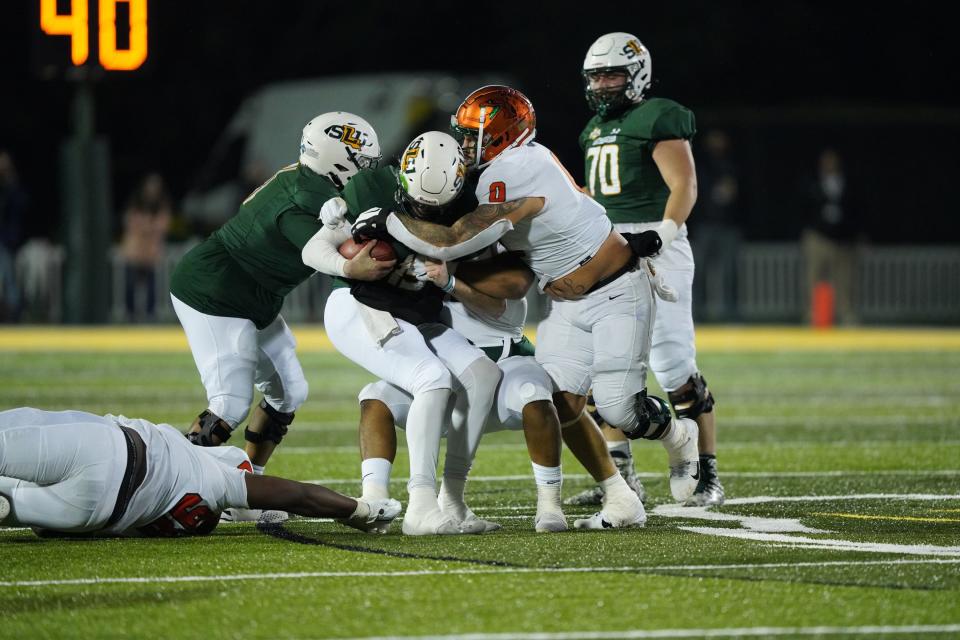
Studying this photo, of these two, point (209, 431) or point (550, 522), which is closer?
point (550, 522)

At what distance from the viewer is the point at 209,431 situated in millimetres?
7238

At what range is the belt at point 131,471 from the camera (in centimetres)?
601

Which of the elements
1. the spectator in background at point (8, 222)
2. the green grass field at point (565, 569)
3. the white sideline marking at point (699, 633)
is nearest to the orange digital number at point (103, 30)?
the spectator in background at point (8, 222)

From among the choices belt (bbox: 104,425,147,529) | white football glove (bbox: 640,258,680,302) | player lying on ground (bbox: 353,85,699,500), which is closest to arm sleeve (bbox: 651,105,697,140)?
white football glove (bbox: 640,258,680,302)

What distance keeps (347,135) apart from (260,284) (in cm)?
76

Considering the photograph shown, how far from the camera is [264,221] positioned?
718cm

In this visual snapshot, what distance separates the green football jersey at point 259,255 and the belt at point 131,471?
120 centimetres

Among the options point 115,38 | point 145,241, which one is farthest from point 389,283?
point 145,241

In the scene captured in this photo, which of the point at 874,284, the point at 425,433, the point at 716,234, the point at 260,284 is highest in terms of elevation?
the point at 716,234

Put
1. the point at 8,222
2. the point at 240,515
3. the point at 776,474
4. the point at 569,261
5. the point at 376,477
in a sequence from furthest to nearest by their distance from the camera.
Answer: the point at 8,222, the point at 776,474, the point at 240,515, the point at 569,261, the point at 376,477

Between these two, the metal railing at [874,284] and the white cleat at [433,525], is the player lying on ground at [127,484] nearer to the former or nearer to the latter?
the white cleat at [433,525]

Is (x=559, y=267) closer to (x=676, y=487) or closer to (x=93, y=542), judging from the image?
(x=676, y=487)

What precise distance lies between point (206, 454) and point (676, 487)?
2.07 meters

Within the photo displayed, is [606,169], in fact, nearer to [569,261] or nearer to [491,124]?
[569,261]
